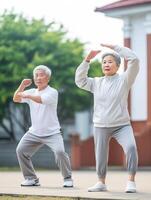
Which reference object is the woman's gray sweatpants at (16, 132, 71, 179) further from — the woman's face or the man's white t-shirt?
the woman's face

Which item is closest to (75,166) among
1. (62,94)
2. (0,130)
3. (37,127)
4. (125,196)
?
(62,94)

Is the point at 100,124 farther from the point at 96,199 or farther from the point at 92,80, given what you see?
the point at 96,199

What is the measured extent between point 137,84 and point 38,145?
12381mm

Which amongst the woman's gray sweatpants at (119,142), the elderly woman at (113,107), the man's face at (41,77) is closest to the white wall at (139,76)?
the man's face at (41,77)

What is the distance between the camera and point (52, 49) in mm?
30031

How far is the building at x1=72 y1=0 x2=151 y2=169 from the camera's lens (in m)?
21.7

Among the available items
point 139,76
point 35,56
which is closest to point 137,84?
point 139,76

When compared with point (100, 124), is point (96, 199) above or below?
below

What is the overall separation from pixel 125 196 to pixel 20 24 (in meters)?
22.2

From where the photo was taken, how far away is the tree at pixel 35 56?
92.4 feet

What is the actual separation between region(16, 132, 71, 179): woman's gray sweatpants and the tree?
56.9 ft

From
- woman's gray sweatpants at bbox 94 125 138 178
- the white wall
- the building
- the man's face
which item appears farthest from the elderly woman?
the white wall

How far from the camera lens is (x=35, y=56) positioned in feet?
94.4

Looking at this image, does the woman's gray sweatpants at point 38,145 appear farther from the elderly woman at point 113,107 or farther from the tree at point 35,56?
the tree at point 35,56
